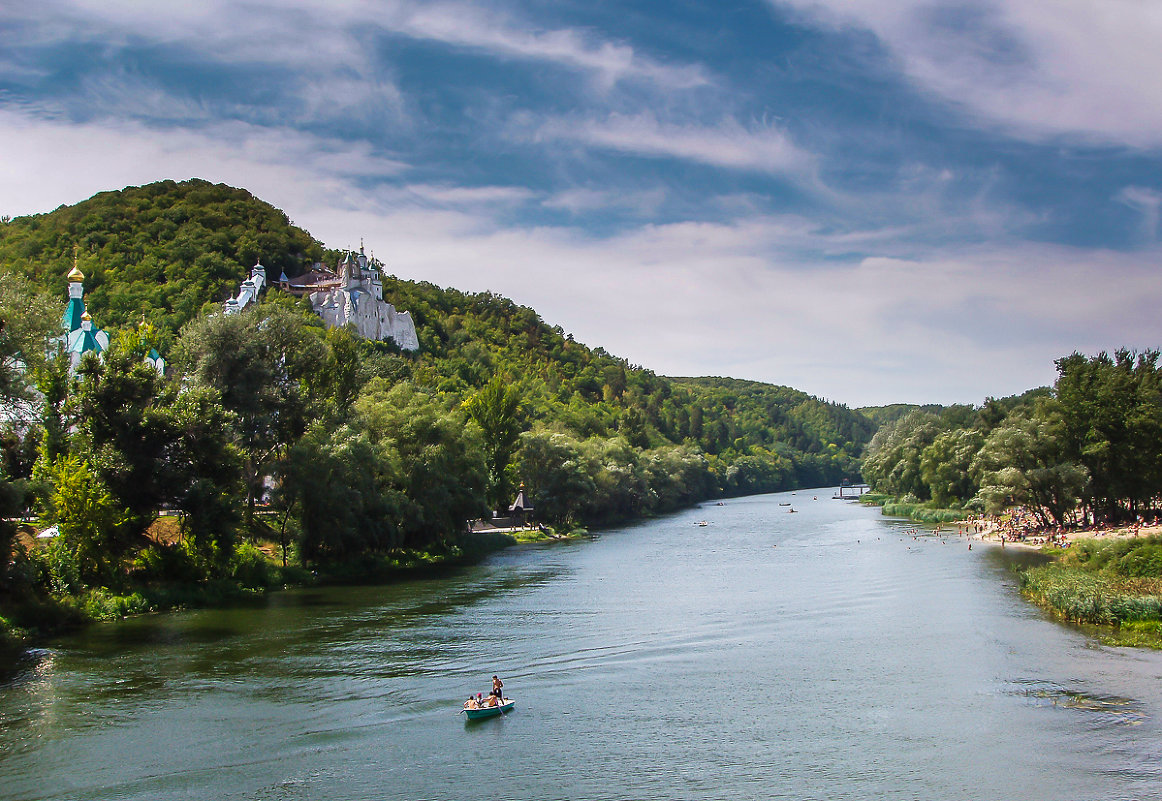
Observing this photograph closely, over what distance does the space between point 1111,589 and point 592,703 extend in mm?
23690

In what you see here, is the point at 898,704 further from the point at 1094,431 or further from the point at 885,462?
the point at 885,462

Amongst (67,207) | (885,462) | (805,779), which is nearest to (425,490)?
(805,779)

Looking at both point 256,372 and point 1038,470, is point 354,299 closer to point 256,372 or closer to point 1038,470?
point 256,372

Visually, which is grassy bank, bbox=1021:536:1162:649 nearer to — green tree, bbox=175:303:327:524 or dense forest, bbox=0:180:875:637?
dense forest, bbox=0:180:875:637

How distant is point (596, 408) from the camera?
165750 millimetres

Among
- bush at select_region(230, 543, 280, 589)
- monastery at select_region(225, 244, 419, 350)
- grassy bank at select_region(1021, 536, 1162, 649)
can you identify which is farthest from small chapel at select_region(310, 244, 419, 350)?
grassy bank at select_region(1021, 536, 1162, 649)

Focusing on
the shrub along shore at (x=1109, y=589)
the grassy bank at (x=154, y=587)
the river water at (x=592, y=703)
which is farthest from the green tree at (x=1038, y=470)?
the grassy bank at (x=154, y=587)

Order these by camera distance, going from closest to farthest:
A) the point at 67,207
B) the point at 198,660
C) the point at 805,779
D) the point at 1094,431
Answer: the point at 805,779, the point at 198,660, the point at 1094,431, the point at 67,207

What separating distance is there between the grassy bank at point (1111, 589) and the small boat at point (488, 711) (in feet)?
71.4

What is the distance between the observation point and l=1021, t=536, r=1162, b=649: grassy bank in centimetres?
3234

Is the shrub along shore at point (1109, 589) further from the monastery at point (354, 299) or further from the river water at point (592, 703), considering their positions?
the monastery at point (354, 299)

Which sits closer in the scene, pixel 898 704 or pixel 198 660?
pixel 898 704

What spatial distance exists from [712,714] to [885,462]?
103 metres

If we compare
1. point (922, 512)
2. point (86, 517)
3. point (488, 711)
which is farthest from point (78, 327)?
point (922, 512)
